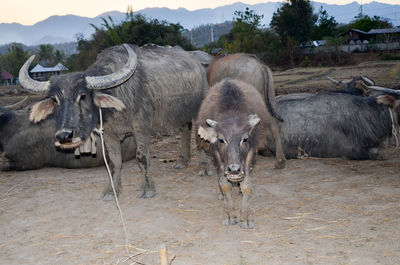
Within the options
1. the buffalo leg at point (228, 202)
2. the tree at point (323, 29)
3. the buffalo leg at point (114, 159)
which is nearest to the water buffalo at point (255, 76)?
the buffalo leg at point (114, 159)

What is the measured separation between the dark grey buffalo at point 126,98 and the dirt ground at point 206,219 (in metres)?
0.71

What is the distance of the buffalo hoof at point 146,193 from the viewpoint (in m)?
6.04

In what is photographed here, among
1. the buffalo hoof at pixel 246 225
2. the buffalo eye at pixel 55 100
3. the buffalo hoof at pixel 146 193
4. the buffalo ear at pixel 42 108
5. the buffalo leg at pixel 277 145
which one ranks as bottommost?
the buffalo hoof at pixel 146 193

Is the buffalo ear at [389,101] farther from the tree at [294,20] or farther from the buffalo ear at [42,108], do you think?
the tree at [294,20]

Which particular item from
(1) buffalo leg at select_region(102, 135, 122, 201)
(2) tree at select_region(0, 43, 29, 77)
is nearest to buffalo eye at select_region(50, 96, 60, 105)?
(1) buffalo leg at select_region(102, 135, 122, 201)

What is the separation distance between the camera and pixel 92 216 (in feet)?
17.5

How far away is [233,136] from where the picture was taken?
4.55 m

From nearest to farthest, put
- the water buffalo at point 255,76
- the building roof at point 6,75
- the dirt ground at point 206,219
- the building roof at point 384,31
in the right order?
the dirt ground at point 206,219
the water buffalo at point 255,76
the building roof at point 384,31
the building roof at point 6,75

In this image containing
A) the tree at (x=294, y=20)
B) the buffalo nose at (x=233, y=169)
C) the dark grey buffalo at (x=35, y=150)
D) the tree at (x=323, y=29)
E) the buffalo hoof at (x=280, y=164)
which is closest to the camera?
the buffalo nose at (x=233, y=169)

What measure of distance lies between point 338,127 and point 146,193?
13.5 ft

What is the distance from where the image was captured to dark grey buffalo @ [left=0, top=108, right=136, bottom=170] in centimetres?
770

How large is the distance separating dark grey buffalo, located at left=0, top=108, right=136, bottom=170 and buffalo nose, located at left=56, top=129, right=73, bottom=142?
2826mm

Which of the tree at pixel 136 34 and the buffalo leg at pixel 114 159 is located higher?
the tree at pixel 136 34

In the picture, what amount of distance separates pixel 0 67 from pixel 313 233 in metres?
68.8
